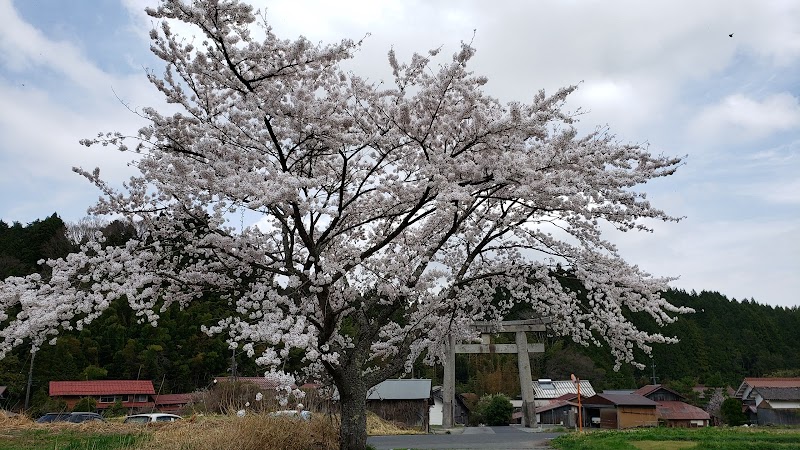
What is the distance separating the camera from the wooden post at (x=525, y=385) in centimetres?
2138

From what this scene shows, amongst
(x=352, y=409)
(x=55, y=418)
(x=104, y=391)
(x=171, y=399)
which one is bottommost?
(x=171, y=399)

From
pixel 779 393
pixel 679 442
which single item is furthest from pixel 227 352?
pixel 779 393

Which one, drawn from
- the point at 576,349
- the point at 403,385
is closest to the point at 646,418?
the point at 403,385

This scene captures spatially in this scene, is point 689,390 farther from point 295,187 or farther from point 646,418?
point 295,187

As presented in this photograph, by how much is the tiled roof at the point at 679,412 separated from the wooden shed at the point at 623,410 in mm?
3761

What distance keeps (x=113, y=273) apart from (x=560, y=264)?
598 cm

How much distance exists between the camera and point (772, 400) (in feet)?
105

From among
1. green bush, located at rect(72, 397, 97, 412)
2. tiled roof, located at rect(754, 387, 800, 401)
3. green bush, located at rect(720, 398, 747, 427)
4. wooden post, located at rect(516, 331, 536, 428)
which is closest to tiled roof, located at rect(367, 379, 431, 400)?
wooden post, located at rect(516, 331, 536, 428)

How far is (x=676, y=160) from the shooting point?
7133 mm

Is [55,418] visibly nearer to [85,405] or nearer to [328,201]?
[85,405]

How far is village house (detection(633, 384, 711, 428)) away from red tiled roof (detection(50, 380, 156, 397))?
86.0 feet

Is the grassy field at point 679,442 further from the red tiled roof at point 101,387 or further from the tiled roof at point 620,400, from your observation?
the red tiled roof at point 101,387

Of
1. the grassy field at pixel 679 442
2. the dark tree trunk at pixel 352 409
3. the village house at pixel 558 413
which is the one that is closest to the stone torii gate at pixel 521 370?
the grassy field at pixel 679 442

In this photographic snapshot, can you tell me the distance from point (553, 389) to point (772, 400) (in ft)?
43.4
